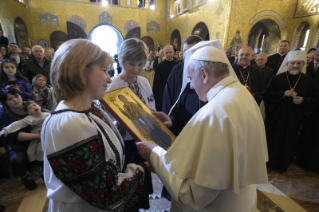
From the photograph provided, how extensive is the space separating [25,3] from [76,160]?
18322 millimetres

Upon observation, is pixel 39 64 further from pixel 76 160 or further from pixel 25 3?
pixel 25 3

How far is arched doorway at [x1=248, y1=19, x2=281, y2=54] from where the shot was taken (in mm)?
10734

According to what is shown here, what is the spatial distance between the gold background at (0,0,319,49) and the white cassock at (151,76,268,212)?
34.5 feet

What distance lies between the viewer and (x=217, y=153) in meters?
0.99

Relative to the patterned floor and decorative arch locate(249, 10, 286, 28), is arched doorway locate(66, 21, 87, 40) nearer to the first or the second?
decorative arch locate(249, 10, 286, 28)

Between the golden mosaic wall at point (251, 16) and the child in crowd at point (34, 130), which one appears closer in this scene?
the child in crowd at point (34, 130)

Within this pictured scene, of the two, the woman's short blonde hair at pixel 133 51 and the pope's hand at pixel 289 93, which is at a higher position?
the woman's short blonde hair at pixel 133 51

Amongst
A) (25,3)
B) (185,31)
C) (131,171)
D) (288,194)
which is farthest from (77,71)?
(25,3)

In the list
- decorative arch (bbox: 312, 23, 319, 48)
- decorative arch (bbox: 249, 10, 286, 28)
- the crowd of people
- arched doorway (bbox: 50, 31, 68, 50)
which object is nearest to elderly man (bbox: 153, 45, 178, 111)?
the crowd of people

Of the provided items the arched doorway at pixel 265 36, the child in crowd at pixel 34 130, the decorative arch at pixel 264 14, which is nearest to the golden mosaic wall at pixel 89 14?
the arched doorway at pixel 265 36

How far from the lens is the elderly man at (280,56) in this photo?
5.35 meters

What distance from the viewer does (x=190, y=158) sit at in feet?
3.40

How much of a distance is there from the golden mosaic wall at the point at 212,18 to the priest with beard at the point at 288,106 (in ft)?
25.4

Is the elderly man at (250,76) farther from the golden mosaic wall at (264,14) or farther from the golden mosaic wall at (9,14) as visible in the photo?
the golden mosaic wall at (9,14)
